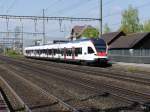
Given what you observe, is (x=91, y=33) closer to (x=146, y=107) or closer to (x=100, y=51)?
(x=100, y=51)

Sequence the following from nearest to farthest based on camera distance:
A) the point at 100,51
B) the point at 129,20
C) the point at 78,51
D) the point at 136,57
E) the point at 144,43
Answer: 1. the point at 100,51
2. the point at 78,51
3. the point at 136,57
4. the point at 144,43
5. the point at 129,20

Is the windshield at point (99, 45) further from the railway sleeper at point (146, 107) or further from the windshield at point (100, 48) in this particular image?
the railway sleeper at point (146, 107)

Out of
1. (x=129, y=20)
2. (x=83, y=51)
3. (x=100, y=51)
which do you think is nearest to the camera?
(x=100, y=51)

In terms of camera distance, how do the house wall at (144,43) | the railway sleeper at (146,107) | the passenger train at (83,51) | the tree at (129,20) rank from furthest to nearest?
1. the tree at (129,20)
2. the house wall at (144,43)
3. the passenger train at (83,51)
4. the railway sleeper at (146,107)

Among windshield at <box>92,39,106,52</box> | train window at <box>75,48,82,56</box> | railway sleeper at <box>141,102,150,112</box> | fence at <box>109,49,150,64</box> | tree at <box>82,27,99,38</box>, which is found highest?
tree at <box>82,27,99,38</box>

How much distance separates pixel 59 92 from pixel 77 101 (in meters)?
3.57

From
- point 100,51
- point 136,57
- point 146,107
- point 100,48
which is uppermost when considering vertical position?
point 100,48

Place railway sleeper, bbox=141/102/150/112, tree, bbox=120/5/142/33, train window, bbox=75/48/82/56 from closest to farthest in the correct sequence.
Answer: railway sleeper, bbox=141/102/150/112 → train window, bbox=75/48/82/56 → tree, bbox=120/5/142/33

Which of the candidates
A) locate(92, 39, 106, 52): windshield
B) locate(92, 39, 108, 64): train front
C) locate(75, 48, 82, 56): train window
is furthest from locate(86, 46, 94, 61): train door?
locate(75, 48, 82, 56): train window

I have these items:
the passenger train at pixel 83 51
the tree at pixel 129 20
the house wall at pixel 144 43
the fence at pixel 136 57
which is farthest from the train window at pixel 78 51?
the tree at pixel 129 20

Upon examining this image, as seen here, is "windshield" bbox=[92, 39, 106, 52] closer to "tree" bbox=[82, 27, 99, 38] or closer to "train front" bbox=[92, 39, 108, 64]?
"train front" bbox=[92, 39, 108, 64]

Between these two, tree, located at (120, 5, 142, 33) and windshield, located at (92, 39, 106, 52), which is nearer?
windshield, located at (92, 39, 106, 52)

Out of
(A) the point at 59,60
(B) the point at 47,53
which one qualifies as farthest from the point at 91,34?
(A) the point at 59,60

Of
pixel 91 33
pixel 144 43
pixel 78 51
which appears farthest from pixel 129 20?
pixel 78 51
